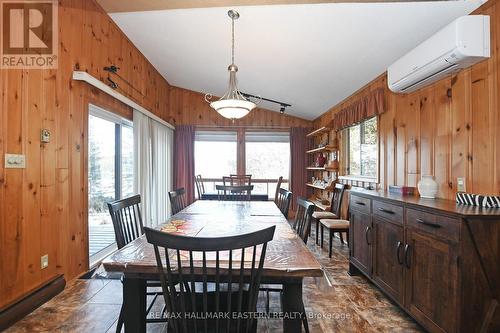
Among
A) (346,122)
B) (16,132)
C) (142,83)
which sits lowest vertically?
(16,132)

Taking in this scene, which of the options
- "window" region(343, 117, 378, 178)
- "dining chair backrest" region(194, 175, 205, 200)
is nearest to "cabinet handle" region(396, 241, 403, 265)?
"window" region(343, 117, 378, 178)

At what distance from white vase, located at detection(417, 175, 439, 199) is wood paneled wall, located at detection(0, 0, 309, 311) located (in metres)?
3.42

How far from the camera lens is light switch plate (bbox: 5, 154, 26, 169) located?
2.08 meters

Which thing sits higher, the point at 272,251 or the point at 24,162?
the point at 24,162

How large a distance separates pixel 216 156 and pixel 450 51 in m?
5.16

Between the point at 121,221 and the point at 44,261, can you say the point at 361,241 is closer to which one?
the point at 121,221

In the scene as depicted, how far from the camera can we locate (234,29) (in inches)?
125

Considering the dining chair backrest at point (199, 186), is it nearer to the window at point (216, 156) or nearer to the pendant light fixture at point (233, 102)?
the window at point (216, 156)

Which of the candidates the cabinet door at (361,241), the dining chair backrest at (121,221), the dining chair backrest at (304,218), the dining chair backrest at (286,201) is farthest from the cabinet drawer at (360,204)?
the dining chair backrest at (121,221)

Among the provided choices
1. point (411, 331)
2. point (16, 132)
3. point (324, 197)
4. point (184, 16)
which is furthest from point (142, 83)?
point (411, 331)

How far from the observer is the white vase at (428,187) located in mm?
2342

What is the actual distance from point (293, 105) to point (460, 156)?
366 cm

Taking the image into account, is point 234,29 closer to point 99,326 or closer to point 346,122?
point 346,122

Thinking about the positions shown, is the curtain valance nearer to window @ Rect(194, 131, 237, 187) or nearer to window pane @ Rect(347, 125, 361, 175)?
window pane @ Rect(347, 125, 361, 175)
